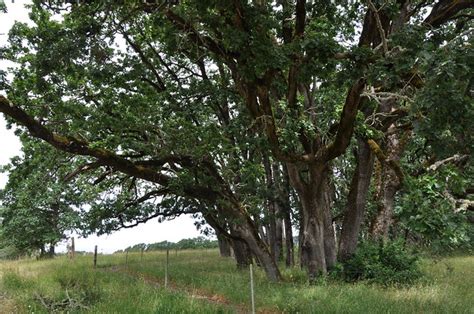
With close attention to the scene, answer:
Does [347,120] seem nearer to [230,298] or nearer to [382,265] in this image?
Answer: [230,298]

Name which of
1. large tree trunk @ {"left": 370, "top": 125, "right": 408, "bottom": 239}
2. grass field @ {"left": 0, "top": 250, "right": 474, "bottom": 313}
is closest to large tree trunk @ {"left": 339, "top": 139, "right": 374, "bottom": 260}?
large tree trunk @ {"left": 370, "top": 125, "right": 408, "bottom": 239}

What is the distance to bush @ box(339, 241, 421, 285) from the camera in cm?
1273

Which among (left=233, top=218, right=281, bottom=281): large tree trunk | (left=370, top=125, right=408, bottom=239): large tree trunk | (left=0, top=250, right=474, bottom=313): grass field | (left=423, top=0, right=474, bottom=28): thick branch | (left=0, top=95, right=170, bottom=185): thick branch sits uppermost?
(left=423, top=0, right=474, bottom=28): thick branch

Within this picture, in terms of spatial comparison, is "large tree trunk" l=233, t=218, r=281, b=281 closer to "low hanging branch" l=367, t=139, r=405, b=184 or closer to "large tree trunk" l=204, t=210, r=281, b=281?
"large tree trunk" l=204, t=210, r=281, b=281

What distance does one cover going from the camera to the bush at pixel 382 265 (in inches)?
501

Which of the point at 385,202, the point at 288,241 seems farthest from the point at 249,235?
the point at 288,241

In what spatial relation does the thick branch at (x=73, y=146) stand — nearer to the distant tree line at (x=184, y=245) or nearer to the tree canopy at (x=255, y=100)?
the tree canopy at (x=255, y=100)

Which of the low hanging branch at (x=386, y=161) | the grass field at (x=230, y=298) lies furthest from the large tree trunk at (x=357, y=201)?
the grass field at (x=230, y=298)

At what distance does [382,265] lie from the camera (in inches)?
523

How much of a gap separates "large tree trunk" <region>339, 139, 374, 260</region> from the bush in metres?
0.38

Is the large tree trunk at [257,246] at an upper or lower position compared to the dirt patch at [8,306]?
upper

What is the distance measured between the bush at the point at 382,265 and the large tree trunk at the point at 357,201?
38 cm

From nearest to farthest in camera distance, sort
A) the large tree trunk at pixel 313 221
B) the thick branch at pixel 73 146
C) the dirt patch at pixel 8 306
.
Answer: the dirt patch at pixel 8 306, the thick branch at pixel 73 146, the large tree trunk at pixel 313 221

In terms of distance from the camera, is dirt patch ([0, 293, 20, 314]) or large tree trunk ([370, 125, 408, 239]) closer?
dirt patch ([0, 293, 20, 314])
